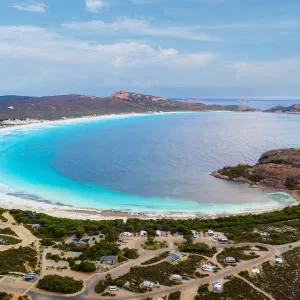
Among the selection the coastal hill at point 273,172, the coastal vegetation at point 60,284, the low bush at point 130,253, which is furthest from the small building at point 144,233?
the coastal hill at point 273,172

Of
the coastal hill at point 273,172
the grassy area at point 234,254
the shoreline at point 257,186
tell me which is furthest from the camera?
the coastal hill at point 273,172

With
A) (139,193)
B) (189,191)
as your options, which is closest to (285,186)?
(189,191)

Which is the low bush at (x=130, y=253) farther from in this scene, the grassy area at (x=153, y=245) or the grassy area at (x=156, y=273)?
the grassy area at (x=156, y=273)

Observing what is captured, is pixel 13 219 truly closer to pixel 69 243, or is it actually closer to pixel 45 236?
pixel 45 236

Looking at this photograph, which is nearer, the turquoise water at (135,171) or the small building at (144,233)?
the small building at (144,233)

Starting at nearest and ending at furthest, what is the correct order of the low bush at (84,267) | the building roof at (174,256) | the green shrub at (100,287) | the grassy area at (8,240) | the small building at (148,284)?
1. the green shrub at (100,287)
2. the small building at (148,284)
3. the low bush at (84,267)
4. the building roof at (174,256)
5. the grassy area at (8,240)

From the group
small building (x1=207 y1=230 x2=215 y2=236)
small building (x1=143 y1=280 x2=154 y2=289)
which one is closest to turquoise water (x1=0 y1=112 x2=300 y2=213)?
small building (x1=207 y1=230 x2=215 y2=236)

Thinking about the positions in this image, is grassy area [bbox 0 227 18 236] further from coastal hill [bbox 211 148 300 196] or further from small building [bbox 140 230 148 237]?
coastal hill [bbox 211 148 300 196]

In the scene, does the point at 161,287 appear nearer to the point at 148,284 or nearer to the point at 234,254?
the point at 148,284

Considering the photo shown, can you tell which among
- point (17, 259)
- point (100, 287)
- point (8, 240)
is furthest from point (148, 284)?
point (8, 240)
